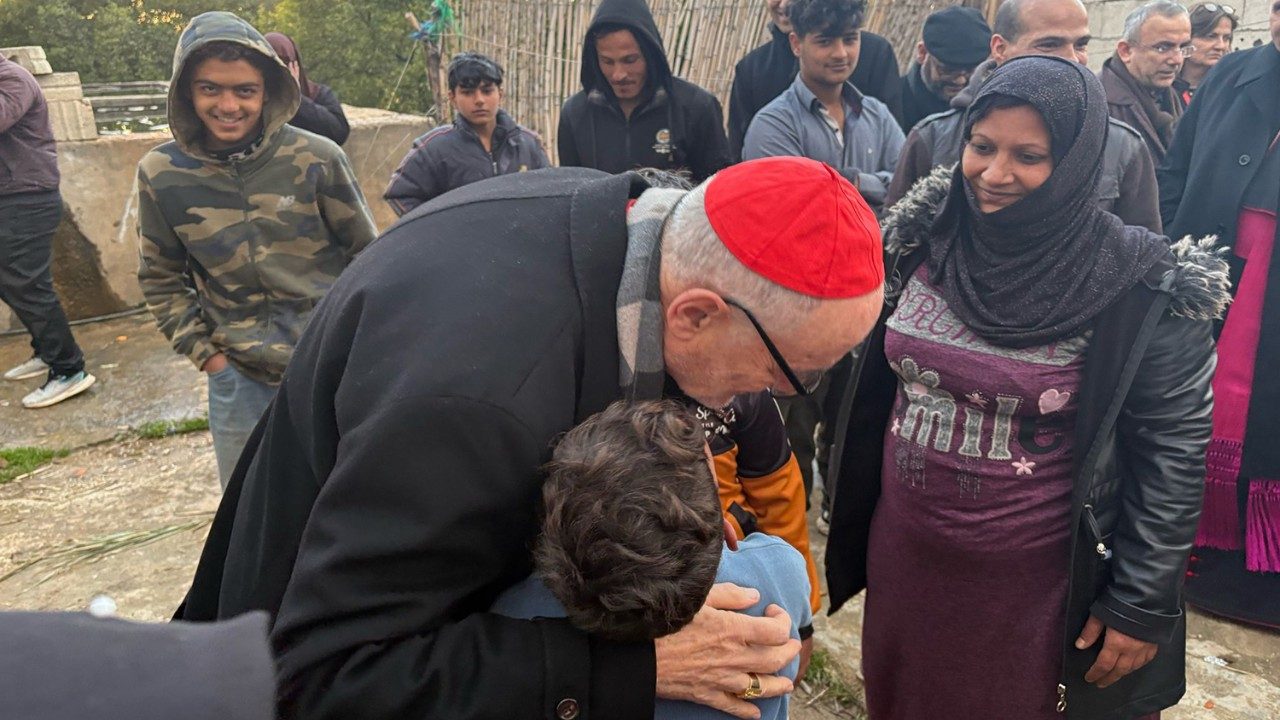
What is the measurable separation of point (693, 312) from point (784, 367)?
0.18 metres

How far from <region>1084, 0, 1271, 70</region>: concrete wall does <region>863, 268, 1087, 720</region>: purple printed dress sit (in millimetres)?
4499

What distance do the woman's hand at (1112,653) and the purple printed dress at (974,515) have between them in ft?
0.21

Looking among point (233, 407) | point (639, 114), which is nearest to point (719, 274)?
point (233, 407)

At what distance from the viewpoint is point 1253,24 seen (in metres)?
5.44

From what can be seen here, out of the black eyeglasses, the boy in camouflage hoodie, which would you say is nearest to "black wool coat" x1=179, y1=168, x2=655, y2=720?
the black eyeglasses

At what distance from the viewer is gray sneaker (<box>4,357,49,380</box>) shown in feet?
18.2

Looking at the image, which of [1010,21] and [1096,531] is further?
[1010,21]

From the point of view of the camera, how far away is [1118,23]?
6066 mm

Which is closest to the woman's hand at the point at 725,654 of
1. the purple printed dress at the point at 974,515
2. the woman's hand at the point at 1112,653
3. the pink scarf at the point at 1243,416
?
the purple printed dress at the point at 974,515

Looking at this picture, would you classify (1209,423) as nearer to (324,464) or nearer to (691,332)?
(691,332)

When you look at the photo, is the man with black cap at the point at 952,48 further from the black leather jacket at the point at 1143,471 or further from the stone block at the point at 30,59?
the stone block at the point at 30,59

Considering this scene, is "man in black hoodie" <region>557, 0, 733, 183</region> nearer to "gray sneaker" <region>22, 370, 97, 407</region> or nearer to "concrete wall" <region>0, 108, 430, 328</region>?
"concrete wall" <region>0, 108, 430, 328</region>

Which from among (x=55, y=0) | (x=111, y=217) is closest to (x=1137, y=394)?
(x=111, y=217)

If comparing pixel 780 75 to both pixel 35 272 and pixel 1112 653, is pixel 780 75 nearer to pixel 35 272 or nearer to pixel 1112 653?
pixel 1112 653
